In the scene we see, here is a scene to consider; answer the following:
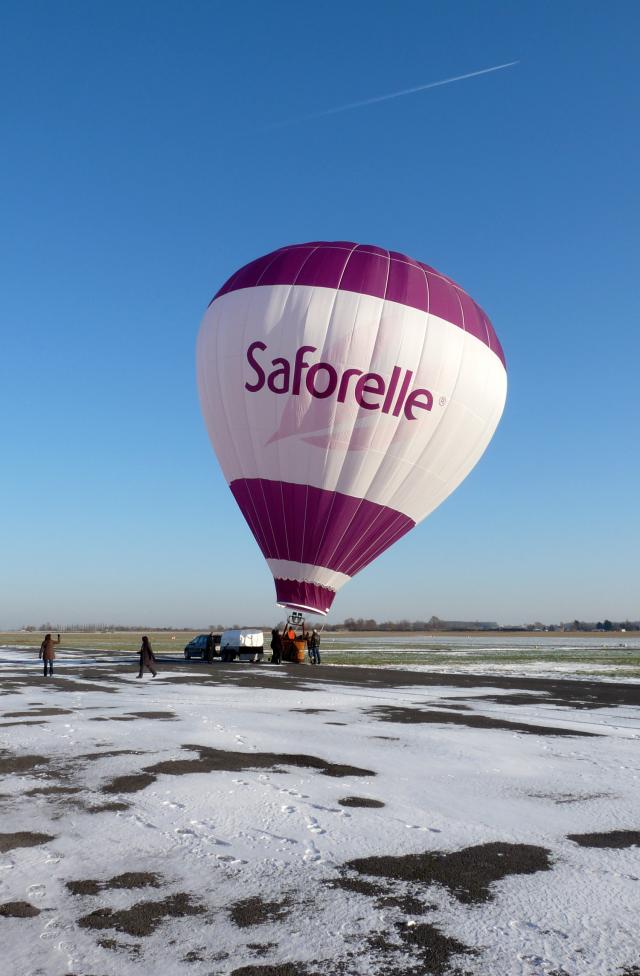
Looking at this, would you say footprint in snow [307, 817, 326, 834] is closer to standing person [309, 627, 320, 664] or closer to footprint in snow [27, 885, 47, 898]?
footprint in snow [27, 885, 47, 898]

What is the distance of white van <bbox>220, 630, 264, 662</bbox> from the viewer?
37438 mm

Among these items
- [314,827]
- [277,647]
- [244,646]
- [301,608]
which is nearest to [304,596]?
[301,608]

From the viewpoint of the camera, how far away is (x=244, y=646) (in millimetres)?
37500

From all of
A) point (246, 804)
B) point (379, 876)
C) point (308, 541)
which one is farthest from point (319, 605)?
point (379, 876)

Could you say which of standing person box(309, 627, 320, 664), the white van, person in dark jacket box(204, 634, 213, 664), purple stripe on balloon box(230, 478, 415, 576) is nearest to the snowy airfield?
purple stripe on balloon box(230, 478, 415, 576)

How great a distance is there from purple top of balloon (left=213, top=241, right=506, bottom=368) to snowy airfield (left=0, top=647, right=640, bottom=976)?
20.2 m

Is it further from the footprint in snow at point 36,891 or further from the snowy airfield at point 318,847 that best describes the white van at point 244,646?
the footprint in snow at point 36,891

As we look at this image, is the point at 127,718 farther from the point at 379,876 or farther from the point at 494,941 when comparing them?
the point at 494,941

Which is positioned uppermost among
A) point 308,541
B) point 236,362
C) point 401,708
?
point 236,362

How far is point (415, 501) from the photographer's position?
32.3 metres

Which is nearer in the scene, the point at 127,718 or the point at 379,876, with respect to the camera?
the point at 379,876

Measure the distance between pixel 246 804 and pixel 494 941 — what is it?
3876 mm

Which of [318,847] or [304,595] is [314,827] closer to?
[318,847]

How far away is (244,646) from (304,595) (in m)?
7.48
